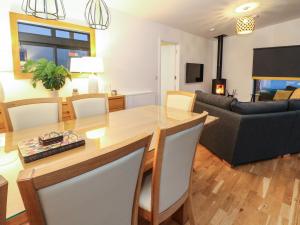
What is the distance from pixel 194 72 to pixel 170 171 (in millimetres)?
5566

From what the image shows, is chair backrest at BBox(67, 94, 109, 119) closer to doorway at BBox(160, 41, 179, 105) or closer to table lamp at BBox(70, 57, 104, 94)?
table lamp at BBox(70, 57, 104, 94)

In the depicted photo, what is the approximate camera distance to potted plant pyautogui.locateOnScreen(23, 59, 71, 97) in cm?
269

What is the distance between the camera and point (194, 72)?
635 cm

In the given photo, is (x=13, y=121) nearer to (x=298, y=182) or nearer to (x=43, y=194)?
(x=43, y=194)

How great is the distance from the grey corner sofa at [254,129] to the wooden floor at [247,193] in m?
0.17

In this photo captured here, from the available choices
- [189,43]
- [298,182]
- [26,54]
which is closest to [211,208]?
[298,182]

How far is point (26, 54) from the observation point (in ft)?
9.21

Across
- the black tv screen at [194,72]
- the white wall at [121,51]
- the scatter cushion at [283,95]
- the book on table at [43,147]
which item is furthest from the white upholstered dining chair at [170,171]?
the black tv screen at [194,72]

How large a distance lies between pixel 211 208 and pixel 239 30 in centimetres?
328

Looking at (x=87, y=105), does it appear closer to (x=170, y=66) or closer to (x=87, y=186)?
(x=87, y=186)

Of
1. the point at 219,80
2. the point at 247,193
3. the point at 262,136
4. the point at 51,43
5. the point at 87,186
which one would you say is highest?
the point at 51,43

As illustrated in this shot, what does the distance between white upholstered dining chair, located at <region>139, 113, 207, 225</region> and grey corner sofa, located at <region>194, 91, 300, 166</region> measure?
53.1 inches

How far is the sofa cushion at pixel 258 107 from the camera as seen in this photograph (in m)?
2.39

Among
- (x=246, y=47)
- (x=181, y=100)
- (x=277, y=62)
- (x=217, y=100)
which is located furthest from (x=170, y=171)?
(x=246, y=47)
